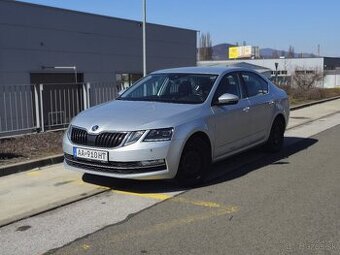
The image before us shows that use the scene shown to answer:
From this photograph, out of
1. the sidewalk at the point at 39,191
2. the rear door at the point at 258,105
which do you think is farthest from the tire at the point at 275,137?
the sidewalk at the point at 39,191

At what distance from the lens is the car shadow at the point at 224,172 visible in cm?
686

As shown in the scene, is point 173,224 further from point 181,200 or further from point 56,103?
point 56,103

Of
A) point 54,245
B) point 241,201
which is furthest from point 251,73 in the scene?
point 54,245

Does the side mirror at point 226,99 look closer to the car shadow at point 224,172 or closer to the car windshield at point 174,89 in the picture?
the car windshield at point 174,89

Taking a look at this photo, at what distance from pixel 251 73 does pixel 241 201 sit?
321 centimetres

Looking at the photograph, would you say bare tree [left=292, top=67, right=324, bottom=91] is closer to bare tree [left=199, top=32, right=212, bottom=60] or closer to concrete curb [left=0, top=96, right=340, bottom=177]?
concrete curb [left=0, top=96, right=340, bottom=177]

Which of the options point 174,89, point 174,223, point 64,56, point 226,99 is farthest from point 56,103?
point 174,223

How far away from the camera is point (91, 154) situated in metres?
6.43

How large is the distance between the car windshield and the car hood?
29cm

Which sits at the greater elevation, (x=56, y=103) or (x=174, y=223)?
(x=56, y=103)

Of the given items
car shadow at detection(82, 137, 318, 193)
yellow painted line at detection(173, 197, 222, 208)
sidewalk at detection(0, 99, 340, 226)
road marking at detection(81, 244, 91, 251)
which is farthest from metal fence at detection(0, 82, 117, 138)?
road marking at detection(81, 244, 91, 251)

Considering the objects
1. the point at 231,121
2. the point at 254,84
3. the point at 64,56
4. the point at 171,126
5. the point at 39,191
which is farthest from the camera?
the point at 64,56

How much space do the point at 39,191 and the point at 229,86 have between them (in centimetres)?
318

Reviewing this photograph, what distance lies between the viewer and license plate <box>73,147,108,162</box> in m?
6.30
